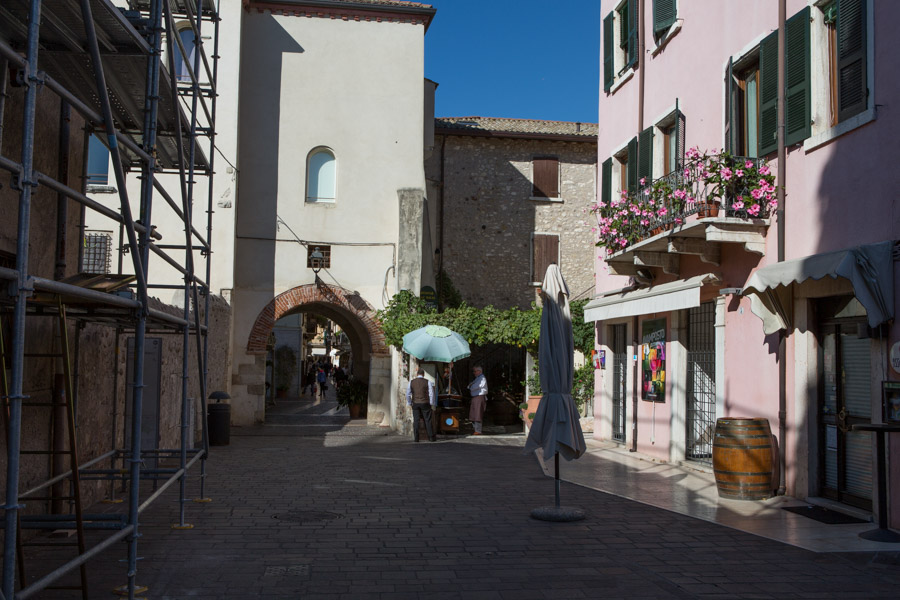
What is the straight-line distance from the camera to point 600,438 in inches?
698

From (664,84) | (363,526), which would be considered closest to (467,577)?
(363,526)

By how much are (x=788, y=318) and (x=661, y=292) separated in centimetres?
322

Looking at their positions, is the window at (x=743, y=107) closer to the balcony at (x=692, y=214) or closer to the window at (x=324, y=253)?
the balcony at (x=692, y=214)

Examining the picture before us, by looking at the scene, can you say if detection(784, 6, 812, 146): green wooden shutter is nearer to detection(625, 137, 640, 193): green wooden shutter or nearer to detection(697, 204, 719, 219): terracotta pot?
detection(697, 204, 719, 219): terracotta pot

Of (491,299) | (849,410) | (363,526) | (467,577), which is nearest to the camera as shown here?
(467,577)

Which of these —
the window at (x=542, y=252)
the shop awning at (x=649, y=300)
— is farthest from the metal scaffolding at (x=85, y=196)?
the window at (x=542, y=252)

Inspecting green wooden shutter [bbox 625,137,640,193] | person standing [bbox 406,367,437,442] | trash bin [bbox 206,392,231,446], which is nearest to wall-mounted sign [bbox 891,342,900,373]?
green wooden shutter [bbox 625,137,640,193]

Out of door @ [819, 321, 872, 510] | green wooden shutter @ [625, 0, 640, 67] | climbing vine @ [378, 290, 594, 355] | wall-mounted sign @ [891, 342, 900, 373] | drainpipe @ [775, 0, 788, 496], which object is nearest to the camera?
wall-mounted sign @ [891, 342, 900, 373]

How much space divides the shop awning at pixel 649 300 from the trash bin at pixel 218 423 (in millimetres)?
7502

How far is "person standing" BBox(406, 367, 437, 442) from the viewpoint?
18.6 m

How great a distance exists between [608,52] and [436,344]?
6846mm

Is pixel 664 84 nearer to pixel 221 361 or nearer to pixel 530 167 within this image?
pixel 221 361

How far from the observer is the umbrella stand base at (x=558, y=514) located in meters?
8.97

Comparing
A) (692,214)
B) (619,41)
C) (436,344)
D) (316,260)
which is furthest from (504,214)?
(692,214)
